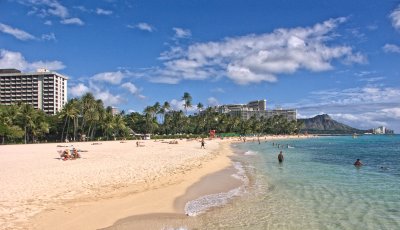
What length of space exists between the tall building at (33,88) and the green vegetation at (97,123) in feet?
182

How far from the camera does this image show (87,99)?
9294 cm

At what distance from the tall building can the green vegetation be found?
5539 centimetres

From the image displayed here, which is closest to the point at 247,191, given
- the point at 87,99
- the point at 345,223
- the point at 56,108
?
the point at 345,223

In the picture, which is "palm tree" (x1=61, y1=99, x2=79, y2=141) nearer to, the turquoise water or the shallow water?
the turquoise water

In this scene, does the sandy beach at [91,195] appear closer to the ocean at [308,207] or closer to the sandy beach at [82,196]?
the sandy beach at [82,196]

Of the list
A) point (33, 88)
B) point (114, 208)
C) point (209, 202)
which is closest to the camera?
point (114, 208)

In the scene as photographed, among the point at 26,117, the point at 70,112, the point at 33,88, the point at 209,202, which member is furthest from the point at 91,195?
the point at 33,88

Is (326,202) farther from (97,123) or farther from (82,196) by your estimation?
(97,123)

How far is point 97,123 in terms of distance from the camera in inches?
3831

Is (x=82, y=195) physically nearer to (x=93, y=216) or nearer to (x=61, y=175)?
(x=93, y=216)

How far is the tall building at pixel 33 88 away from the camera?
544 feet

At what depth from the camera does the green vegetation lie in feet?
249

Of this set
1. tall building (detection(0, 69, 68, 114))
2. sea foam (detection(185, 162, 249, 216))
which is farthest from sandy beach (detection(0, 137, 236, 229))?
tall building (detection(0, 69, 68, 114))

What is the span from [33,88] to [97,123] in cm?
8658
